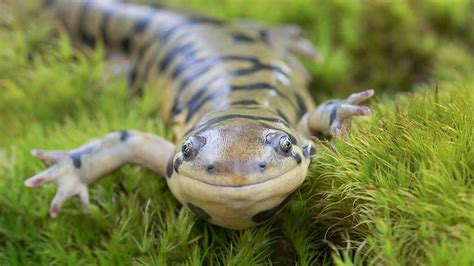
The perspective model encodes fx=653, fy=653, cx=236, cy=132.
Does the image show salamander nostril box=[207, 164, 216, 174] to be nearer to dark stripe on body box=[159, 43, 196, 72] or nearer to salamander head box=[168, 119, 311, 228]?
salamander head box=[168, 119, 311, 228]

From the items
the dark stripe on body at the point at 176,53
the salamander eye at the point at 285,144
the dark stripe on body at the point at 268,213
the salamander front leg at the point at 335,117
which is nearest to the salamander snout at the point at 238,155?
the salamander eye at the point at 285,144

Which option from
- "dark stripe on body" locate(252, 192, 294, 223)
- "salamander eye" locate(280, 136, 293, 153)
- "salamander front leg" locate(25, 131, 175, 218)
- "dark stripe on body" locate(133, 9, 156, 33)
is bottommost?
"dark stripe on body" locate(133, 9, 156, 33)

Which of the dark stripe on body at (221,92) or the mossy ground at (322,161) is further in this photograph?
the dark stripe on body at (221,92)

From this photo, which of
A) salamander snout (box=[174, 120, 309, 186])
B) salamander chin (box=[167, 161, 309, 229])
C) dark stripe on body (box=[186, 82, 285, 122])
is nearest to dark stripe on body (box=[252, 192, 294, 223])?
salamander chin (box=[167, 161, 309, 229])

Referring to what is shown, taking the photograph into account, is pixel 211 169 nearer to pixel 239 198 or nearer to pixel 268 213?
pixel 239 198

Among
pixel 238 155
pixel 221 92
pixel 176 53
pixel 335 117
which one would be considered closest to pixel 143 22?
pixel 176 53

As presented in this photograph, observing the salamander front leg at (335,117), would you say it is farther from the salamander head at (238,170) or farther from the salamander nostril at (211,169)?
the salamander nostril at (211,169)
